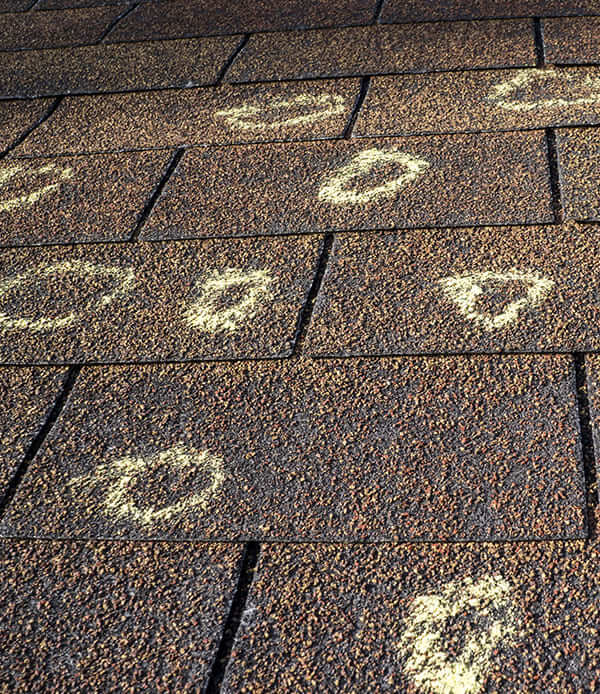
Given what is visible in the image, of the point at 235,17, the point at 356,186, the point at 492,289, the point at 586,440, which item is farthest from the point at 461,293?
the point at 235,17

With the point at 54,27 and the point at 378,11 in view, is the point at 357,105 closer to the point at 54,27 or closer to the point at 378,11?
the point at 378,11

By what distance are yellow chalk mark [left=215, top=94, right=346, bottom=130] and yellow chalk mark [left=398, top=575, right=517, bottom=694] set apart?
2679mm

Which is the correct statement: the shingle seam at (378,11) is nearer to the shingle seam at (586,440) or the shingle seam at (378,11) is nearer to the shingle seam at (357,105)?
the shingle seam at (357,105)

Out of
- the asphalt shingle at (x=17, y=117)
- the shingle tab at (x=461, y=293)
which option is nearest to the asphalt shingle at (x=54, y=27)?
the asphalt shingle at (x=17, y=117)

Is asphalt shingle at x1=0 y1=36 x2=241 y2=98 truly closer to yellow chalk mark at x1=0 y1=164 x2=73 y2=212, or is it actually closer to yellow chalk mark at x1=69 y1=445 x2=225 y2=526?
yellow chalk mark at x1=0 y1=164 x2=73 y2=212

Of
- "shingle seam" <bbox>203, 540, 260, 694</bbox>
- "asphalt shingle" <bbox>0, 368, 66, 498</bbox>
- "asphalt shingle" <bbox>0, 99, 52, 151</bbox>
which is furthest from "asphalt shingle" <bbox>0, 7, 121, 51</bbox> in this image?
"shingle seam" <bbox>203, 540, 260, 694</bbox>

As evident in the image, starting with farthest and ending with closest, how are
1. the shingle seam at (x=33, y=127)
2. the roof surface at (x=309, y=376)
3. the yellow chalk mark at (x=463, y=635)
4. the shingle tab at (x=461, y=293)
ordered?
the shingle seam at (x=33, y=127)
the shingle tab at (x=461, y=293)
the roof surface at (x=309, y=376)
the yellow chalk mark at (x=463, y=635)

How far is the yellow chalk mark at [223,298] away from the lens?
2.99m

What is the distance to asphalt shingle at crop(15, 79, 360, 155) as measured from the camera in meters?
4.19

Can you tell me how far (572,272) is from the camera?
300cm

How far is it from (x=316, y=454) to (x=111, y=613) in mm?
652

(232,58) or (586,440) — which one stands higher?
(232,58)

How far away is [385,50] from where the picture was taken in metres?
4.85

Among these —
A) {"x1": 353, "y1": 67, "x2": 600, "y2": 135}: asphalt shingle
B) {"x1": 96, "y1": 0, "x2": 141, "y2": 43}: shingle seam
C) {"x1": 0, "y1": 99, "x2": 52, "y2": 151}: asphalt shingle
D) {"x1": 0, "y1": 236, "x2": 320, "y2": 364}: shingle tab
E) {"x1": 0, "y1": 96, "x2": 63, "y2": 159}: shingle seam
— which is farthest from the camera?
{"x1": 96, "y1": 0, "x2": 141, "y2": 43}: shingle seam
